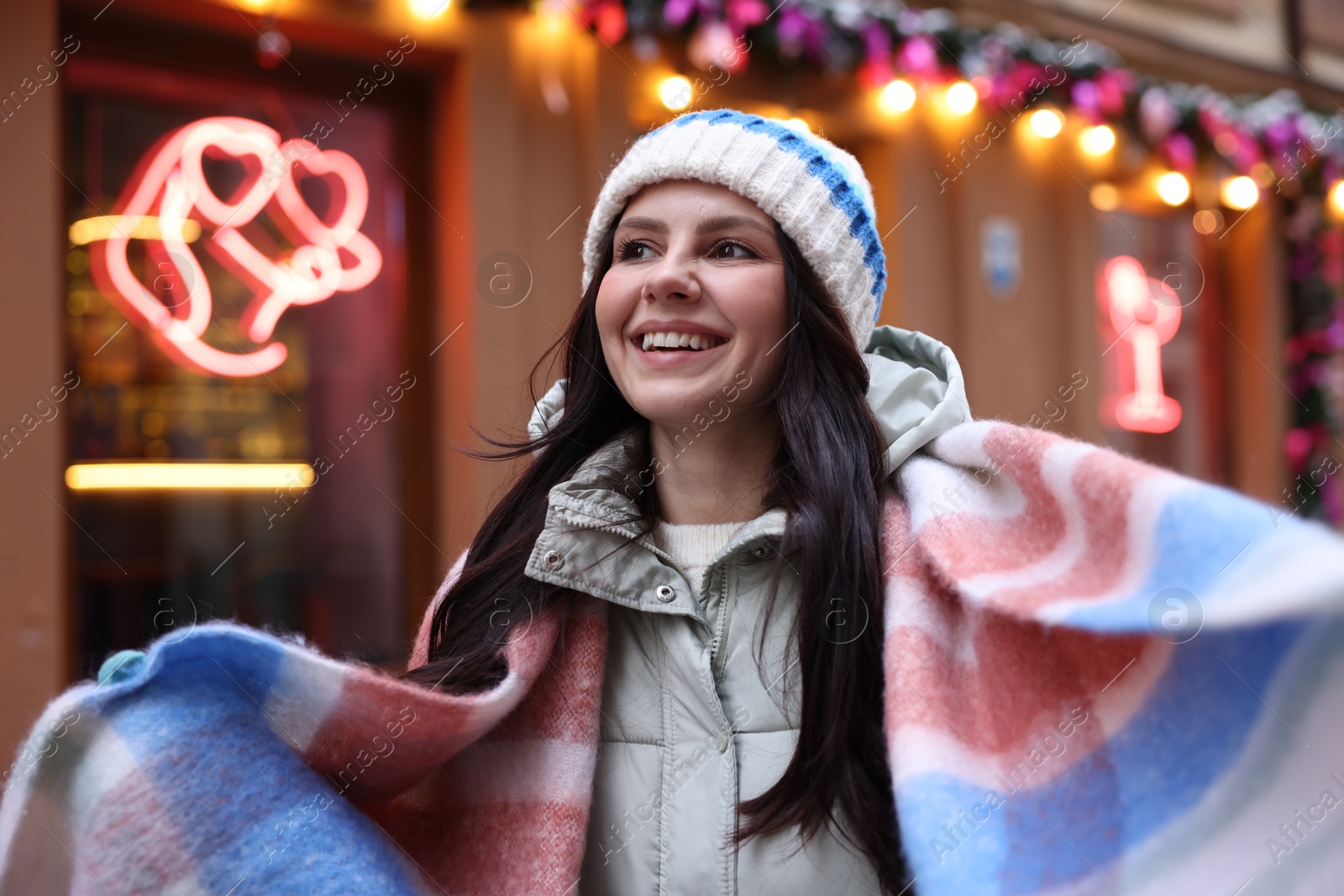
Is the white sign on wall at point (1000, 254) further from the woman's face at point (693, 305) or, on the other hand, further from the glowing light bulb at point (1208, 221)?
the woman's face at point (693, 305)

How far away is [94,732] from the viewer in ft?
4.16

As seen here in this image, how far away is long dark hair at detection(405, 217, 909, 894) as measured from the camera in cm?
142

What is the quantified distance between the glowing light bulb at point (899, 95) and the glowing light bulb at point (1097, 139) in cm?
162

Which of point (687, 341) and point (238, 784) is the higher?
point (687, 341)

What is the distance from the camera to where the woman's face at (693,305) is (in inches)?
65.3

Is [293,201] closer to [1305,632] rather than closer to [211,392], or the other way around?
[211,392]

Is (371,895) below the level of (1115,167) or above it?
below

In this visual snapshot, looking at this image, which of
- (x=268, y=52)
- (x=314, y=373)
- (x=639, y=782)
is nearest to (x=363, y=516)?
(x=314, y=373)

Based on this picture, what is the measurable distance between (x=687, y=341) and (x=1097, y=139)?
628cm

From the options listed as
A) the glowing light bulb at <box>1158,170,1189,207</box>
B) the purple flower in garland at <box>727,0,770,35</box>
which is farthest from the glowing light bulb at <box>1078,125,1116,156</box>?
the purple flower in garland at <box>727,0,770,35</box>

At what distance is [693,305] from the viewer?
167 centimetres

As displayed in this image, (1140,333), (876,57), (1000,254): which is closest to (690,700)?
→ (876,57)

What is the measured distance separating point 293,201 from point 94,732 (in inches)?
152

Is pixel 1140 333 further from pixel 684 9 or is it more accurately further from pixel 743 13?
pixel 684 9
